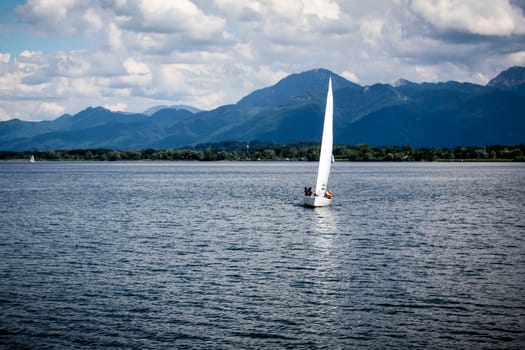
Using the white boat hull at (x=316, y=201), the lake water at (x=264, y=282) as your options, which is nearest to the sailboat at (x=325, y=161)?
the white boat hull at (x=316, y=201)

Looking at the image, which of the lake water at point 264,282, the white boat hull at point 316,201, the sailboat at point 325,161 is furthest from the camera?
the white boat hull at point 316,201

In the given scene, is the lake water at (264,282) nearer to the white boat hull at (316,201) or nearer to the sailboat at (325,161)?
the sailboat at (325,161)

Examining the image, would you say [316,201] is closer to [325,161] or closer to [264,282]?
[325,161]

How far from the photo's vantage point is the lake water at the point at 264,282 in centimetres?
2970

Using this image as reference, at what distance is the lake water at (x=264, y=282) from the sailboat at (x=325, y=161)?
9.92 metres

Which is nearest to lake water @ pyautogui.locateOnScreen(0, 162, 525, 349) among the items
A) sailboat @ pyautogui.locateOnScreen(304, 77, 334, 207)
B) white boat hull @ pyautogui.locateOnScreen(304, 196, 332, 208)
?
sailboat @ pyautogui.locateOnScreen(304, 77, 334, 207)

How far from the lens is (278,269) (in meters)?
44.6

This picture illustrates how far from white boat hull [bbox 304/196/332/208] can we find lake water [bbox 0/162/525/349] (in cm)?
1050

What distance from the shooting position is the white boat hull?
9006 centimetres

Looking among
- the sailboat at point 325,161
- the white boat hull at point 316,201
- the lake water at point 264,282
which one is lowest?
the lake water at point 264,282

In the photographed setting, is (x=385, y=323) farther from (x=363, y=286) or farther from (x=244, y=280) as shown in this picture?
(x=244, y=280)

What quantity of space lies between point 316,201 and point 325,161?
7.00m

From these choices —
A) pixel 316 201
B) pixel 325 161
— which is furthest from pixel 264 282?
pixel 316 201

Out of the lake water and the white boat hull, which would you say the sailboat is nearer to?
the white boat hull
